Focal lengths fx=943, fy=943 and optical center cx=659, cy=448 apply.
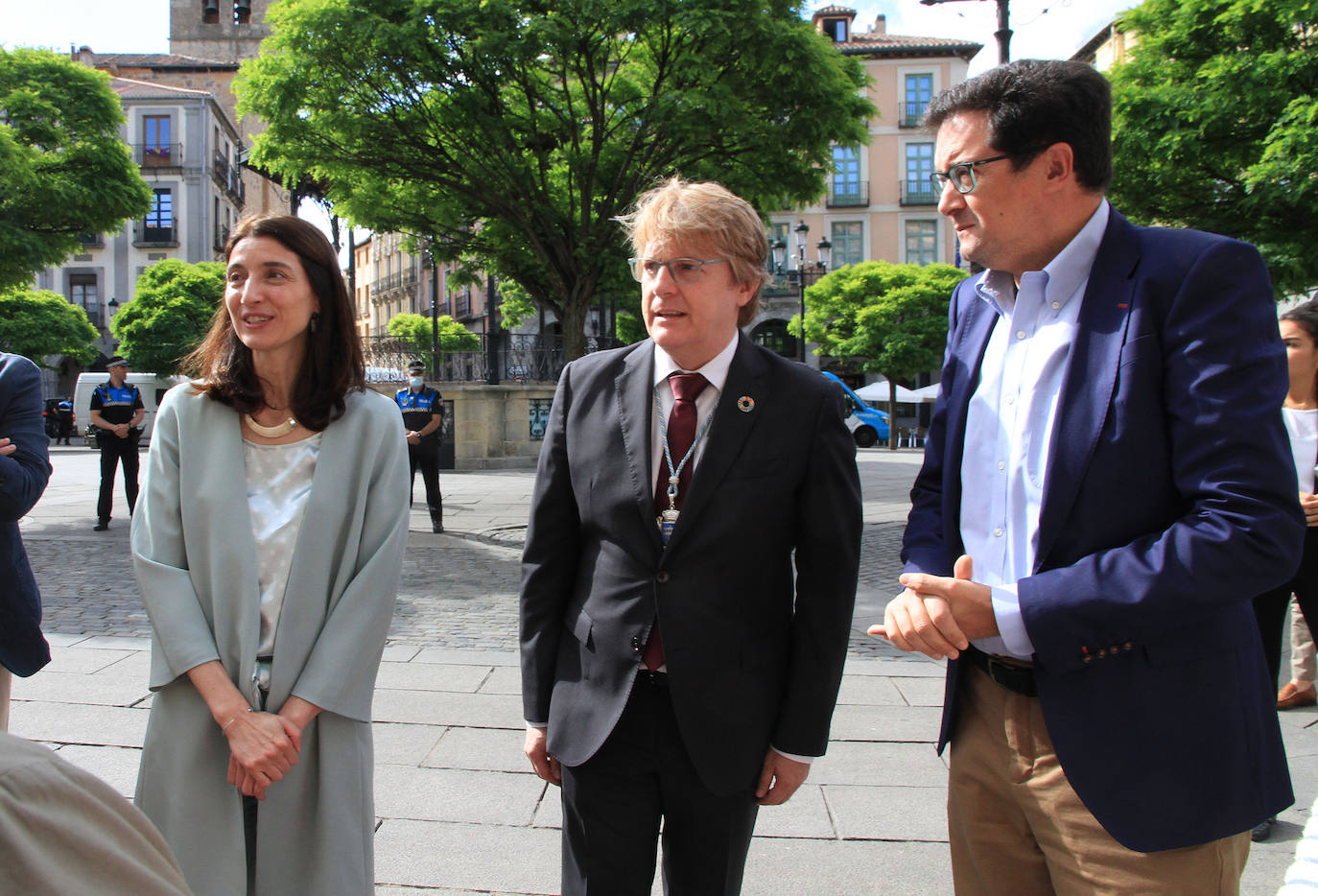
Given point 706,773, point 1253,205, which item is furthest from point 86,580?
point 1253,205

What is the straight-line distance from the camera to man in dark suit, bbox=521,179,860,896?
197 centimetres

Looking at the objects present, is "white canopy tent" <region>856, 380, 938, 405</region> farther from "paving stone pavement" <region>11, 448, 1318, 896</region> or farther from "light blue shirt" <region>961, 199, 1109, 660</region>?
"light blue shirt" <region>961, 199, 1109, 660</region>

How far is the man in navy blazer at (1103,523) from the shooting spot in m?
1.48

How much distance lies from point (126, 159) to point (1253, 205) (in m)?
15.6

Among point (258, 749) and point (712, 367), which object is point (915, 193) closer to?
point (712, 367)

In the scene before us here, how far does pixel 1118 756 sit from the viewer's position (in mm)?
1570

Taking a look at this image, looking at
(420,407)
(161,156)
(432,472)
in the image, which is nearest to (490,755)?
(432,472)

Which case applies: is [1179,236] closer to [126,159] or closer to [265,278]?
[265,278]

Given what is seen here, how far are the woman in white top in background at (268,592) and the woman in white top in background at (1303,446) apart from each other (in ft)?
11.6

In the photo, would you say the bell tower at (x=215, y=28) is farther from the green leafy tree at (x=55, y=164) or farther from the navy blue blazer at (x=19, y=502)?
the navy blue blazer at (x=19, y=502)

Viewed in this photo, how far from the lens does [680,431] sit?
210 cm

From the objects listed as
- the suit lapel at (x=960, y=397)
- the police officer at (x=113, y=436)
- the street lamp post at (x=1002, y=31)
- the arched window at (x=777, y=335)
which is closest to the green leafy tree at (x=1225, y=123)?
the street lamp post at (x=1002, y=31)

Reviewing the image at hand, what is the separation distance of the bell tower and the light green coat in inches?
2816

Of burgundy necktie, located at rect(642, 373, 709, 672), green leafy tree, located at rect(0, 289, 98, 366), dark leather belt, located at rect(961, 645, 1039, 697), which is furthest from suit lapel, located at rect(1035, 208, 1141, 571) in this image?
green leafy tree, located at rect(0, 289, 98, 366)
